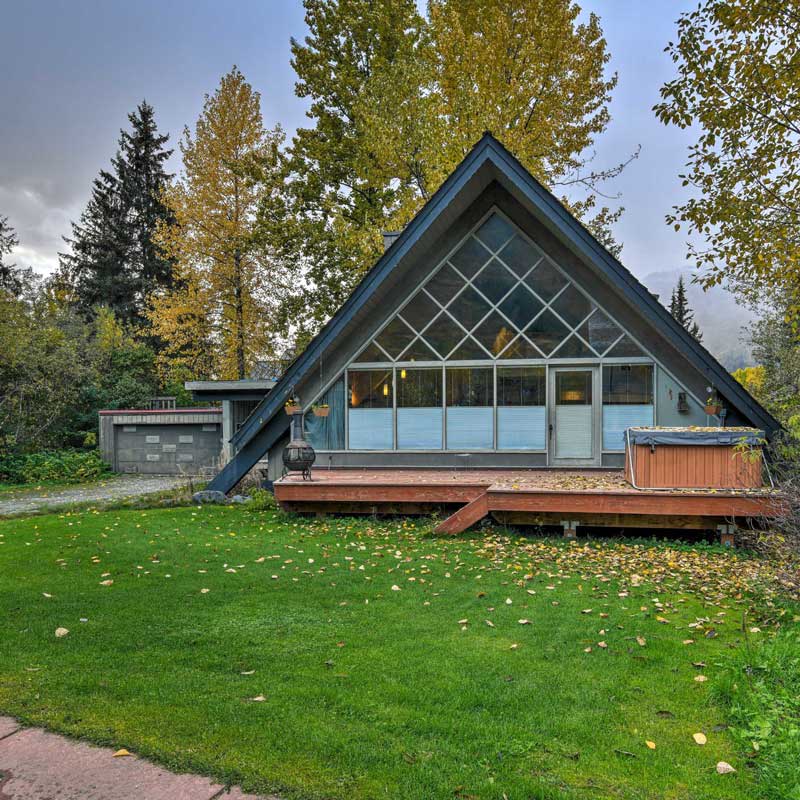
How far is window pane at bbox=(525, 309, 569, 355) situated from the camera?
9711 mm

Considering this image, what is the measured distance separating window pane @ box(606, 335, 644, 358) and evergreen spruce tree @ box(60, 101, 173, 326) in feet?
83.2

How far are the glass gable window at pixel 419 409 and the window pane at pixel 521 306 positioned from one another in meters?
1.63

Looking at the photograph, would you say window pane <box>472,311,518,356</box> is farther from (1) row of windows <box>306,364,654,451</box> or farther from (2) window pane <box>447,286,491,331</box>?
(1) row of windows <box>306,364,654,451</box>

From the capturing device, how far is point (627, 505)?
727 cm

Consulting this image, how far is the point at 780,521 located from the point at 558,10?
1489cm

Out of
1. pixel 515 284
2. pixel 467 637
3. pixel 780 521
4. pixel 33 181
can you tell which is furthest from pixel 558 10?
pixel 33 181

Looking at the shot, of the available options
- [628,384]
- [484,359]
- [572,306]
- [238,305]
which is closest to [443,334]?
[484,359]

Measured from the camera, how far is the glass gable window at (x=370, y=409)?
409 inches

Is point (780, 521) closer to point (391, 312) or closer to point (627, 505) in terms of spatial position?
point (627, 505)

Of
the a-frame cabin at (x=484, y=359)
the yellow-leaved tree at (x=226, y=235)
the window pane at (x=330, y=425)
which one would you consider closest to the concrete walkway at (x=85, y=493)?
the a-frame cabin at (x=484, y=359)

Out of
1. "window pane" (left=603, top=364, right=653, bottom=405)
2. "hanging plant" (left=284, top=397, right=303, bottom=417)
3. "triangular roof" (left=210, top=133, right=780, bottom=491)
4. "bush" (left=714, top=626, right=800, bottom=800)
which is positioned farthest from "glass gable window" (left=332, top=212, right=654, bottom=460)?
"bush" (left=714, top=626, right=800, bottom=800)

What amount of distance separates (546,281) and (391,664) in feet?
25.2

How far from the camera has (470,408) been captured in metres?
10.0

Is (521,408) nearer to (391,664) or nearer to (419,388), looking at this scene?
(419,388)
